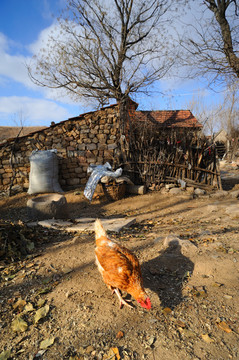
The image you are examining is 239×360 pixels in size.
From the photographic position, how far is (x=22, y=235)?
3.26 m

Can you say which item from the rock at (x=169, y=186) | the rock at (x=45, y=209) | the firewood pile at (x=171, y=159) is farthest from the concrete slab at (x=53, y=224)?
the rock at (x=169, y=186)

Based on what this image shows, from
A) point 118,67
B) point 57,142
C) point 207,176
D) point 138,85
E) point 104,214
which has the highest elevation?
point 118,67

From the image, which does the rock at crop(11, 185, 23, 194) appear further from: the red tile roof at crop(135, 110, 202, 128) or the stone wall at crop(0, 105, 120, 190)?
the red tile roof at crop(135, 110, 202, 128)

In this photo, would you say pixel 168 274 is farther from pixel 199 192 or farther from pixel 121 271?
pixel 199 192

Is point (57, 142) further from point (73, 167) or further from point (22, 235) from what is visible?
point (22, 235)

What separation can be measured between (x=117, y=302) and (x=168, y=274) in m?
0.69

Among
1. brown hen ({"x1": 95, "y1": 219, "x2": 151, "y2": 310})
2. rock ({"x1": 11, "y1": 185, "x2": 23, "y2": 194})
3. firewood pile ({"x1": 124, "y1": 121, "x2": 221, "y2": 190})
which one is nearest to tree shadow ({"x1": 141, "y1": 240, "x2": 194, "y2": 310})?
brown hen ({"x1": 95, "y1": 219, "x2": 151, "y2": 310})

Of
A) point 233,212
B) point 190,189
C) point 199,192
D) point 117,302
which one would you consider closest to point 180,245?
point 117,302

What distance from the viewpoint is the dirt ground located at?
152cm

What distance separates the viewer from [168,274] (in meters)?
2.34

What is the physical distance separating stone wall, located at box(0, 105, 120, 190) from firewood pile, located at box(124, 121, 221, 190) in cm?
86

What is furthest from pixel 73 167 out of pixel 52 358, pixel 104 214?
pixel 52 358

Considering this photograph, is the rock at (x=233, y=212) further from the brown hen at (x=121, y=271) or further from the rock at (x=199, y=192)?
the brown hen at (x=121, y=271)

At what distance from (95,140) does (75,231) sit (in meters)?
4.89
